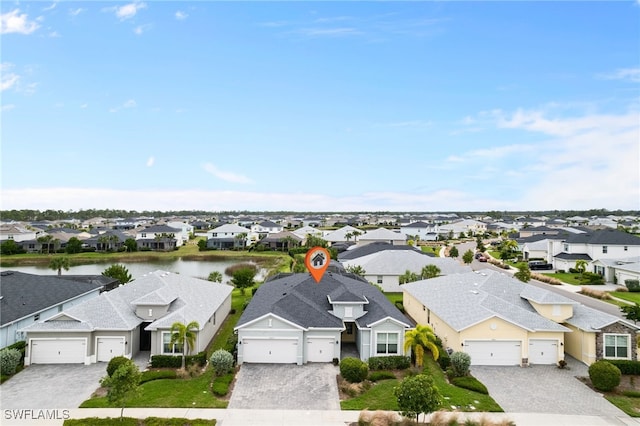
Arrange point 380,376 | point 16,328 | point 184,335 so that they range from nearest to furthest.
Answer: point 380,376 < point 184,335 < point 16,328

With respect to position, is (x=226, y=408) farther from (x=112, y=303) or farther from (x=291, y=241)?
(x=291, y=241)

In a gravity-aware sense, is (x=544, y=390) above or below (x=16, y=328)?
below

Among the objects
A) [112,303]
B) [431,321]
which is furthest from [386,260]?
[112,303]

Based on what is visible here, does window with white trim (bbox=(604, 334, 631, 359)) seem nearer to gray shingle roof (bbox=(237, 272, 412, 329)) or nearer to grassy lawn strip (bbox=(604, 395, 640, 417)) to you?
grassy lawn strip (bbox=(604, 395, 640, 417))

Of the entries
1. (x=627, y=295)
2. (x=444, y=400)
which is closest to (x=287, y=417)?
(x=444, y=400)

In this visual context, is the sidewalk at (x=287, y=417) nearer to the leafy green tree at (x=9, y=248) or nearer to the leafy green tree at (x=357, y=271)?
the leafy green tree at (x=357, y=271)

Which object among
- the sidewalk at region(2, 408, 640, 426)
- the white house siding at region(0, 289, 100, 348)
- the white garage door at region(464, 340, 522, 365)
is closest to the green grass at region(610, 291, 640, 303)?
the white garage door at region(464, 340, 522, 365)

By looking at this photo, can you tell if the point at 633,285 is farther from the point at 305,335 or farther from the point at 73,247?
the point at 73,247
